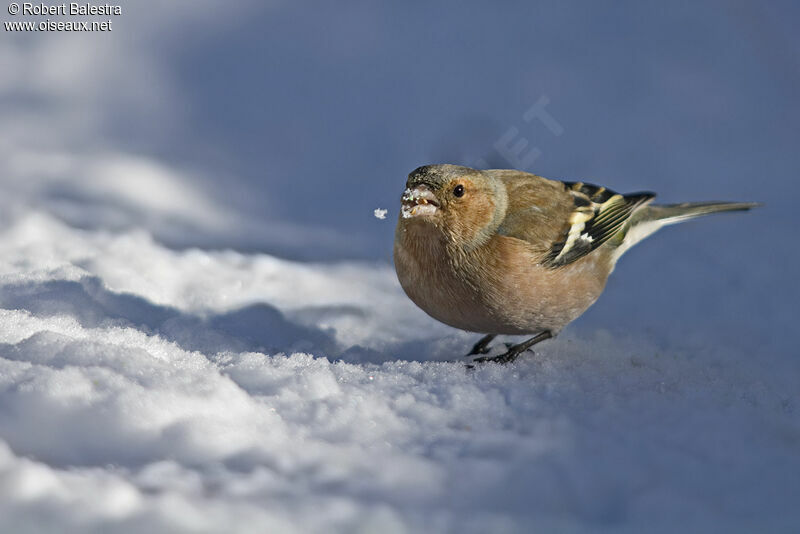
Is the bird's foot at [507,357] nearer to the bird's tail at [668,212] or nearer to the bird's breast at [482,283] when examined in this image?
the bird's breast at [482,283]

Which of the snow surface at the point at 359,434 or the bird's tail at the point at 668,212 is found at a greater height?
the bird's tail at the point at 668,212

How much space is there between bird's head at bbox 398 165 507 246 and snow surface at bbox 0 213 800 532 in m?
0.55

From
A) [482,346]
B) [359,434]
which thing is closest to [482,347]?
[482,346]

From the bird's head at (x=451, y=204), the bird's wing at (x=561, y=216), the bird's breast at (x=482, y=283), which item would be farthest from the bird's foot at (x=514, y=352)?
the bird's head at (x=451, y=204)

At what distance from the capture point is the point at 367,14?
6781 millimetres

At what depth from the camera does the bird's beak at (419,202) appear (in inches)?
113

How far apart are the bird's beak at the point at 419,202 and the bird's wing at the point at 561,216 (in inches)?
12.6

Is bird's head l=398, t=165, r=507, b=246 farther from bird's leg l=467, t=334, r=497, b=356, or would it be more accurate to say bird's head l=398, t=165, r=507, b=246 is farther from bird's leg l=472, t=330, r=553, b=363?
bird's leg l=467, t=334, r=497, b=356

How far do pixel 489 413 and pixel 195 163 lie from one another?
4006 mm

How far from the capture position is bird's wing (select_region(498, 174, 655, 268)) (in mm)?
3098

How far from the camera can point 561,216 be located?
3258 millimetres

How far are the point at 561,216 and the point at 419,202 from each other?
0.73 meters

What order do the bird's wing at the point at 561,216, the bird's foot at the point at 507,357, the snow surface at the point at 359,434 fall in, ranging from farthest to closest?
the bird's foot at the point at 507,357 → the bird's wing at the point at 561,216 → the snow surface at the point at 359,434

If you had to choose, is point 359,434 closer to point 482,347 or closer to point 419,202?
point 419,202
